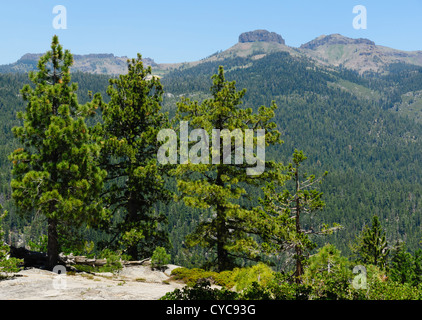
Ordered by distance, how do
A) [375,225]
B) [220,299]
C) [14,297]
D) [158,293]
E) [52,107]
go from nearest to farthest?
[220,299]
[14,297]
[158,293]
[52,107]
[375,225]

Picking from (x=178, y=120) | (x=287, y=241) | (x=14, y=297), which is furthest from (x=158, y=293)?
(x=178, y=120)

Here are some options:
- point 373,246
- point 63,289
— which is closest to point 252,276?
point 63,289

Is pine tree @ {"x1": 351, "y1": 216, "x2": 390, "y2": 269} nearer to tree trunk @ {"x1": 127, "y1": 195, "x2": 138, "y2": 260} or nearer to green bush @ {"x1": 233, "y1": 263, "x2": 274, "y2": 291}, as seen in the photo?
tree trunk @ {"x1": 127, "y1": 195, "x2": 138, "y2": 260}

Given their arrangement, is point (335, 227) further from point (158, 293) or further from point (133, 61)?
point (133, 61)

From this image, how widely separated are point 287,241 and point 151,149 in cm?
1039

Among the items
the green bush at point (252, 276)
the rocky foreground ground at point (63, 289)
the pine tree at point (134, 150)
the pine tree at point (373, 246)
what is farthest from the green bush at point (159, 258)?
the pine tree at point (373, 246)

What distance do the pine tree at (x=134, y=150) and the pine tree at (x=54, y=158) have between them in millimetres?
3570

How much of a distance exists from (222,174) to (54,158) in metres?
8.87

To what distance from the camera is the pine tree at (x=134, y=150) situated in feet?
68.0

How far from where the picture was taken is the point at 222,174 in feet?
62.9

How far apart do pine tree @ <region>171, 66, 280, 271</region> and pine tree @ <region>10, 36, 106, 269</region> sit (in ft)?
16.5

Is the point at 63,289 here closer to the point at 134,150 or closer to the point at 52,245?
the point at 52,245

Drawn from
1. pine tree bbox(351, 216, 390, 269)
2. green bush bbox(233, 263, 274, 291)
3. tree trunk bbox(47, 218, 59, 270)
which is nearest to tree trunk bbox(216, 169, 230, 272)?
green bush bbox(233, 263, 274, 291)

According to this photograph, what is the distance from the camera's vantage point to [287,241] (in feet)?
62.2
